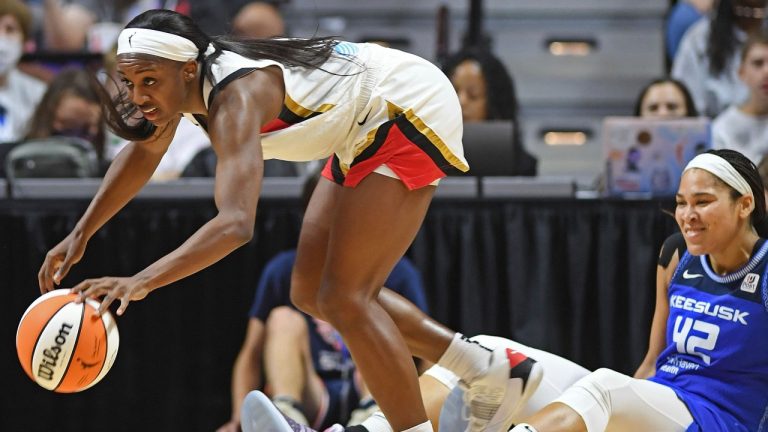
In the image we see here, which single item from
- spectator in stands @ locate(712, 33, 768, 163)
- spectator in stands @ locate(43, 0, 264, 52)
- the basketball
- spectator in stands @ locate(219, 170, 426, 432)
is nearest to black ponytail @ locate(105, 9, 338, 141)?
the basketball

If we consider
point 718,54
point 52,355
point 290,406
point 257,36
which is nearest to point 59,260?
point 52,355

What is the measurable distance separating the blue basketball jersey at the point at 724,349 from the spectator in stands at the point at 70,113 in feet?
11.2

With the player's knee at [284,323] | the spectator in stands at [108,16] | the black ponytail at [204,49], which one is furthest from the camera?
the spectator in stands at [108,16]

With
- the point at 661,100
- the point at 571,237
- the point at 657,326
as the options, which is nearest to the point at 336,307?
the point at 657,326

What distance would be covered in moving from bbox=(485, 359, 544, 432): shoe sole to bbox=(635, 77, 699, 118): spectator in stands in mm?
2619

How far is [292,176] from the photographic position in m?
5.57

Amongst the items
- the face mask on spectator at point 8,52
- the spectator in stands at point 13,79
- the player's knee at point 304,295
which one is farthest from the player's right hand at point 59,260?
the face mask on spectator at point 8,52

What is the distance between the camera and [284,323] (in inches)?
194

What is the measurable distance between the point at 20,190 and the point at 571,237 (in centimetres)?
245

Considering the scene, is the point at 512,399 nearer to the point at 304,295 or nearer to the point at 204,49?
the point at 304,295

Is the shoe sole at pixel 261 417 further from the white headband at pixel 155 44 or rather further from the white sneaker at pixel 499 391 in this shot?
the white headband at pixel 155 44

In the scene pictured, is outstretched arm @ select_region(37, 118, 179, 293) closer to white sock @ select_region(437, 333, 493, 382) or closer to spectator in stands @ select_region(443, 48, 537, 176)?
white sock @ select_region(437, 333, 493, 382)

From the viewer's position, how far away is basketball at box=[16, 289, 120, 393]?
115 inches

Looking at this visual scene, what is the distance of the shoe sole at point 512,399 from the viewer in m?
3.47
